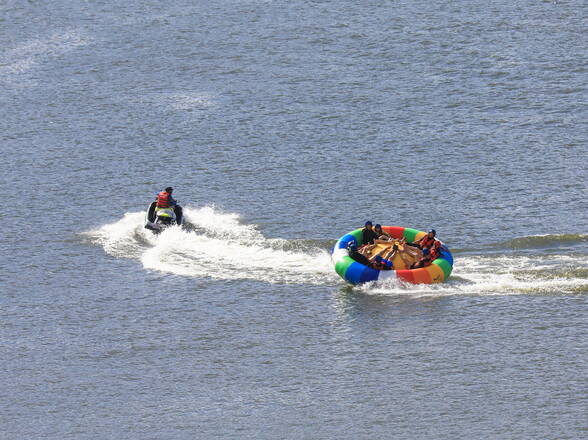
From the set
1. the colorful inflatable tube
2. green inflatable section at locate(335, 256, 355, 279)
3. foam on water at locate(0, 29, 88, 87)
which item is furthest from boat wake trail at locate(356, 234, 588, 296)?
foam on water at locate(0, 29, 88, 87)

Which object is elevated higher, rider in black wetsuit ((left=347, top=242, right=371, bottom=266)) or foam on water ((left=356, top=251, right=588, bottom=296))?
rider in black wetsuit ((left=347, top=242, right=371, bottom=266))

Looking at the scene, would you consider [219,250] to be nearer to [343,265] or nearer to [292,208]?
[292,208]

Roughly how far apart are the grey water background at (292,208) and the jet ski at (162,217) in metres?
0.87

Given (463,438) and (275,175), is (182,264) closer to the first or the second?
(275,175)

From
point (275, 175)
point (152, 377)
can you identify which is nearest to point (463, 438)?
point (152, 377)

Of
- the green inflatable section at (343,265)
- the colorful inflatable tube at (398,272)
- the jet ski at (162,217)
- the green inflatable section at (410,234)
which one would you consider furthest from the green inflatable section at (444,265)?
the jet ski at (162,217)

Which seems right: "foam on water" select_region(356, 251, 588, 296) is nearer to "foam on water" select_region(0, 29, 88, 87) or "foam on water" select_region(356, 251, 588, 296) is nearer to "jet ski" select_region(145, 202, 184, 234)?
"jet ski" select_region(145, 202, 184, 234)

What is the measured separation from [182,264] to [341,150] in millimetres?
15570

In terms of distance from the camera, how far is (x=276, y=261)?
50406 mm

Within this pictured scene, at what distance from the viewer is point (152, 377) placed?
4203cm

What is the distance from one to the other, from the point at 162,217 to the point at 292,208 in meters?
6.13

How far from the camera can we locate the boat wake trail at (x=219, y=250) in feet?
162

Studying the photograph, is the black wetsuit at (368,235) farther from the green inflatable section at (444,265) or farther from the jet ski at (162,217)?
the jet ski at (162,217)

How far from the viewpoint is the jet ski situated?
2096 inches
